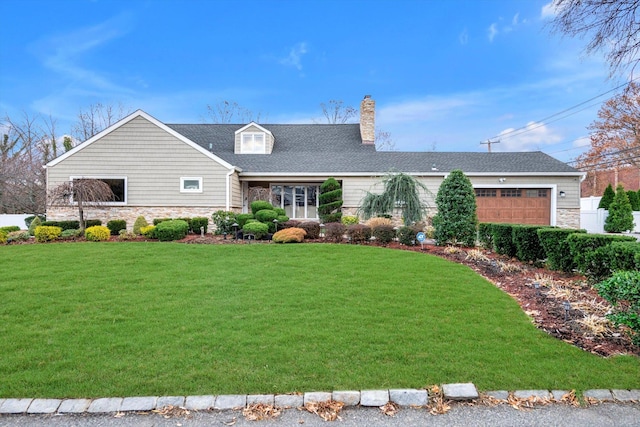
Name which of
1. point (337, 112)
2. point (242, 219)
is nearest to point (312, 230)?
point (242, 219)

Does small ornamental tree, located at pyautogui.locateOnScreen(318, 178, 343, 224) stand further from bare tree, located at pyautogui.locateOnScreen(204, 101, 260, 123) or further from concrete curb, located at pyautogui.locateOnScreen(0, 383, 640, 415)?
bare tree, located at pyautogui.locateOnScreen(204, 101, 260, 123)

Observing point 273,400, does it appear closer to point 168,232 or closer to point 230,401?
point 230,401

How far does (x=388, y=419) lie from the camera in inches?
105

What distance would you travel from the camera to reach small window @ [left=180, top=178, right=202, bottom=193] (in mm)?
14586

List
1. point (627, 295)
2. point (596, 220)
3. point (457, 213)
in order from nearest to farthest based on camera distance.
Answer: point (627, 295), point (457, 213), point (596, 220)

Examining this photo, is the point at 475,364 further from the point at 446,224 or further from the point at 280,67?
the point at 280,67

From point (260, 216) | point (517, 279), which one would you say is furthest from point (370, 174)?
point (517, 279)

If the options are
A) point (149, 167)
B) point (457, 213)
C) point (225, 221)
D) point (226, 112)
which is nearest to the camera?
point (457, 213)

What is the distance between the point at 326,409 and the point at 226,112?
3146 cm

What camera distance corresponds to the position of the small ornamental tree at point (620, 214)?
19.6 meters

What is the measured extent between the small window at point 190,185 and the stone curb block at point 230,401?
1270 cm

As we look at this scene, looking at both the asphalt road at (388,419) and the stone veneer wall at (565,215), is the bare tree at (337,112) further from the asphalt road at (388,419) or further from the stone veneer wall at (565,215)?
the asphalt road at (388,419)

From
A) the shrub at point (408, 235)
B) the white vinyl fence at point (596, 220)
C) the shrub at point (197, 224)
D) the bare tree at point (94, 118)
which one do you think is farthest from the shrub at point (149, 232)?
the white vinyl fence at point (596, 220)

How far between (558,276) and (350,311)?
474 cm
